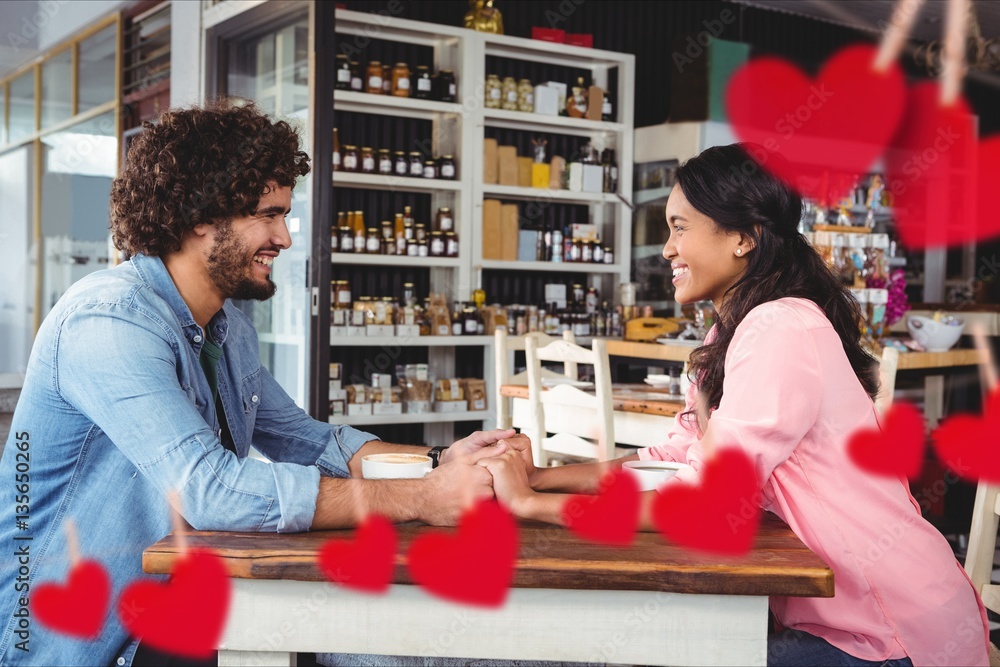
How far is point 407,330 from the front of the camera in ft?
17.6

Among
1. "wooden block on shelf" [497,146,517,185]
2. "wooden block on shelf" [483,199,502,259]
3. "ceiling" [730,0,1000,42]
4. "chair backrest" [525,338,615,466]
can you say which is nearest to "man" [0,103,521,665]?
"chair backrest" [525,338,615,466]

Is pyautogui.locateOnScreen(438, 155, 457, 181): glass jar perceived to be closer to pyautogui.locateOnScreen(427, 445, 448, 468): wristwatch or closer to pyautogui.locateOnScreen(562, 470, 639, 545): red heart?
pyautogui.locateOnScreen(427, 445, 448, 468): wristwatch

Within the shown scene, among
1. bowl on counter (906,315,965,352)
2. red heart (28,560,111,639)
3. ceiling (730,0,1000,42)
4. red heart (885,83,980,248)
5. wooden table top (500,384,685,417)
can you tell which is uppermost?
ceiling (730,0,1000,42)

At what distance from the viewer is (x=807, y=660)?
138 cm

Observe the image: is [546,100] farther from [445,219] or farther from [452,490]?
[452,490]

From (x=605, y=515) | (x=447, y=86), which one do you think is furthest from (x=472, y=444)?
(x=447, y=86)

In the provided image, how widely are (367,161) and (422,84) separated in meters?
0.57

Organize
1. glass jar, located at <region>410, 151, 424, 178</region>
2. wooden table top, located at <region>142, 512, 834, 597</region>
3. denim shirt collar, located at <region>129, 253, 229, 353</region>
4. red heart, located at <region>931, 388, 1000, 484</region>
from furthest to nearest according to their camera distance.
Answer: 1. glass jar, located at <region>410, 151, 424, 178</region>
2. red heart, located at <region>931, 388, 1000, 484</region>
3. denim shirt collar, located at <region>129, 253, 229, 353</region>
4. wooden table top, located at <region>142, 512, 834, 597</region>

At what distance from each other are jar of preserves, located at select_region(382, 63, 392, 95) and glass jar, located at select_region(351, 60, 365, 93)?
0.12m

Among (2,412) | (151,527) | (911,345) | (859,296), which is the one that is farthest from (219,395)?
(911,345)

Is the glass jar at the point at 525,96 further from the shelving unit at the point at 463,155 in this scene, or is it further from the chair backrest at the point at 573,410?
the chair backrest at the point at 573,410

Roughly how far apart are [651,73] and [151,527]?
581 cm

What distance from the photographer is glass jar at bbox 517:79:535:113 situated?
→ 5.89 meters

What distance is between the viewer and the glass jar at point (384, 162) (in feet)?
17.4
